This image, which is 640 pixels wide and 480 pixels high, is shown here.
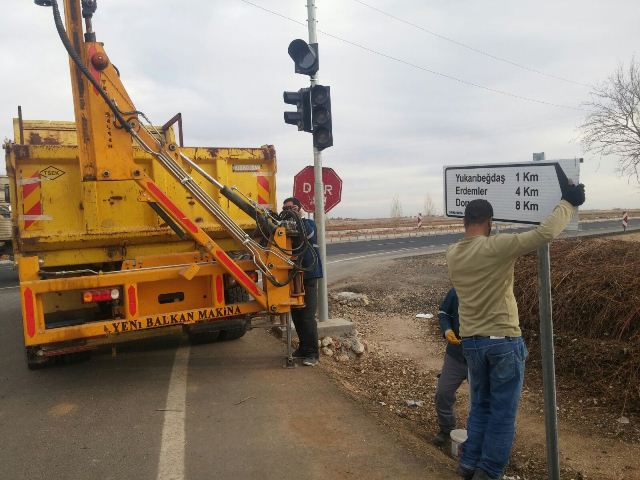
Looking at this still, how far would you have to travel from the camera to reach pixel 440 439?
4.41 metres

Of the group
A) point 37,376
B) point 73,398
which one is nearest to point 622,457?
point 73,398

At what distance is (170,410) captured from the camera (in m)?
4.70

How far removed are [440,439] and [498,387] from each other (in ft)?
4.60

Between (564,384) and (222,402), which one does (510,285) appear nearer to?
(222,402)

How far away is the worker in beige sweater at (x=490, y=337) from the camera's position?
126 inches

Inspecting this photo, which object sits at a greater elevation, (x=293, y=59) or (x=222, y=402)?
(x=293, y=59)

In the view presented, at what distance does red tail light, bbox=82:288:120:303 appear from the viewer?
511 cm

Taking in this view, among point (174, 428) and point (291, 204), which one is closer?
point (174, 428)

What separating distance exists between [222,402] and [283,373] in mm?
1003

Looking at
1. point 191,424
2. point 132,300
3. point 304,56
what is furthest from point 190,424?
point 304,56

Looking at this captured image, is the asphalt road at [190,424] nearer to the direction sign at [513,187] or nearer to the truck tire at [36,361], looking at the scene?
the truck tire at [36,361]

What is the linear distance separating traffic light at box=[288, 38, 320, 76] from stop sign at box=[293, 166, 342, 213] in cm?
145

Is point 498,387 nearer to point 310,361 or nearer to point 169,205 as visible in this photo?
point 310,361

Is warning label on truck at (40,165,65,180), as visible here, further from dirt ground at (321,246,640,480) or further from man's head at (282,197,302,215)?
dirt ground at (321,246,640,480)
